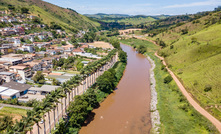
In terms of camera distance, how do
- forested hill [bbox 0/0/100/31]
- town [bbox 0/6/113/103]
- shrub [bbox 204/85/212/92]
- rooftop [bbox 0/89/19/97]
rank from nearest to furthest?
rooftop [bbox 0/89/19/97] → shrub [bbox 204/85/212/92] → town [bbox 0/6/113/103] → forested hill [bbox 0/0/100/31]

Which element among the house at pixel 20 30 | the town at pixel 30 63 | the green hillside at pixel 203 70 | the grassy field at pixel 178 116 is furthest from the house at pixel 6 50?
the green hillside at pixel 203 70

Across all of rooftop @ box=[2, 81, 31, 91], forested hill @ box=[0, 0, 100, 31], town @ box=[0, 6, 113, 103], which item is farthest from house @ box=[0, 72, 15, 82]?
forested hill @ box=[0, 0, 100, 31]

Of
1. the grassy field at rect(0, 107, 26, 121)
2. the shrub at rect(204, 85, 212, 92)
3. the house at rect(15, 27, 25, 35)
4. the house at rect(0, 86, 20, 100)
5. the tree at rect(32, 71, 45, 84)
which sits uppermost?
the house at rect(15, 27, 25, 35)

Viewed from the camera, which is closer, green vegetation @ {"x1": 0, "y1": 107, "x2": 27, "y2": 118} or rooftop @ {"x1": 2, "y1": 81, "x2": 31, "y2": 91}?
green vegetation @ {"x1": 0, "y1": 107, "x2": 27, "y2": 118}

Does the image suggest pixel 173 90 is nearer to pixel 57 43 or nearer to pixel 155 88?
pixel 155 88

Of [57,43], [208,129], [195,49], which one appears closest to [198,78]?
[208,129]

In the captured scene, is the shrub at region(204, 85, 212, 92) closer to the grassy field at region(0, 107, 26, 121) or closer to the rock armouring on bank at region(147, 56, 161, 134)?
the rock armouring on bank at region(147, 56, 161, 134)

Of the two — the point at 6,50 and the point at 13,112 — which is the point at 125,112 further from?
the point at 6,50

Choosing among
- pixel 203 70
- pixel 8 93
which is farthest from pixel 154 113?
pixel 8 93

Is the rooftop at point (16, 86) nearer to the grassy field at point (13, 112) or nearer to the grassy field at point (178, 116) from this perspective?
the grassy field at point (13, 112)
